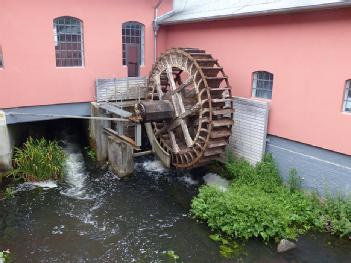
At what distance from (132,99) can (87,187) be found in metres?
3.45

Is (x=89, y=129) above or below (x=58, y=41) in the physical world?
below

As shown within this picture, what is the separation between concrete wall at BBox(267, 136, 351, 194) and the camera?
23.8 ft

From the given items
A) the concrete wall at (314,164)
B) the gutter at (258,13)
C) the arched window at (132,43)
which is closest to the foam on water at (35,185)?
the arched window at (132,43)

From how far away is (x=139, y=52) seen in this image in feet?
38.1

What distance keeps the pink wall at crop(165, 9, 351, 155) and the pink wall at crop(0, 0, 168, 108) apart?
339 cm

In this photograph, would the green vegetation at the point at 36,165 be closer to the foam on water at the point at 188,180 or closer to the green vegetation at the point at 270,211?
the foam on water at the point at 188,180

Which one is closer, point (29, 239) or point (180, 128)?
point (29, 239)

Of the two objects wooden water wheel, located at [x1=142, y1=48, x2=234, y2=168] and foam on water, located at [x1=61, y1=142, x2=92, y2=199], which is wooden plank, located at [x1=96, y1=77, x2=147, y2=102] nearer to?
wooden water wheel, located at [x1=142, y1=48, x2=234, y2=168]

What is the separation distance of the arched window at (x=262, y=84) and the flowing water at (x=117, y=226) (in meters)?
2.81

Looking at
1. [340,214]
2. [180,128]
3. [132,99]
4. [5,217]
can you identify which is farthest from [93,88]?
[340,214]

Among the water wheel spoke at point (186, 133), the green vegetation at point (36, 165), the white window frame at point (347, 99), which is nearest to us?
the white window frame at point (347, 99)

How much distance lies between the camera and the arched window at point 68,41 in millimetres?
9938

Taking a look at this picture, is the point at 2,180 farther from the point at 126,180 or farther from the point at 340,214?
the point at 340,214

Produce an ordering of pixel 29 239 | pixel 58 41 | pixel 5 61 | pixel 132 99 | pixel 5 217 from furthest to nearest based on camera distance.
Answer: pixel 132 99, pixel 58 41, pixel 5 61, pixel 5 217, pixel 29 239
